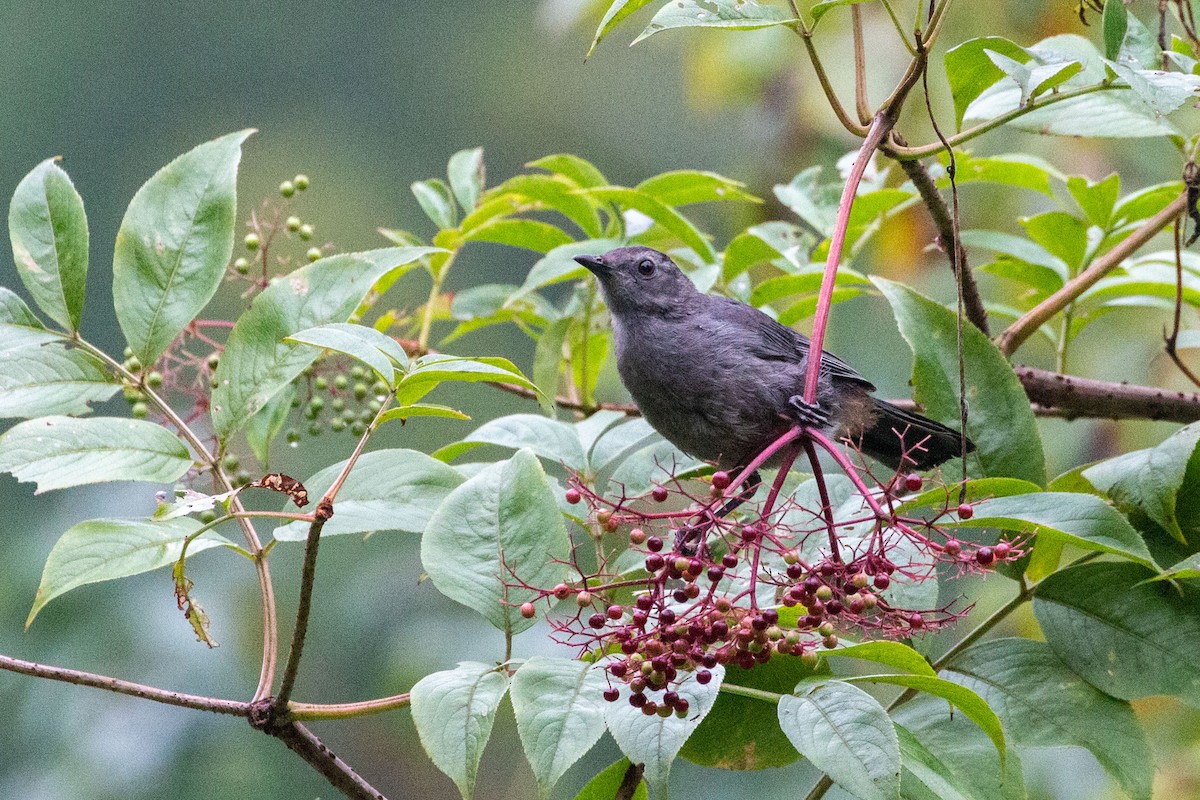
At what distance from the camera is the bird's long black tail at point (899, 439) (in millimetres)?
1754

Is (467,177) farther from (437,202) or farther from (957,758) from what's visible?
(957,758)

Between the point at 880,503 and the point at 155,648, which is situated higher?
the point at 880,503

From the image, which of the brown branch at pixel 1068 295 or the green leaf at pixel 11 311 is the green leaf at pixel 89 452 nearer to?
the green leaf at pixel 11 311

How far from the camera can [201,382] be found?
6.84ft

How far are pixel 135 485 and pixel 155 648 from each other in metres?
0.74

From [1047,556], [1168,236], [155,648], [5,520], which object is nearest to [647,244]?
[1047,556]

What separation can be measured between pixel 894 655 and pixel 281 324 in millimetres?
788

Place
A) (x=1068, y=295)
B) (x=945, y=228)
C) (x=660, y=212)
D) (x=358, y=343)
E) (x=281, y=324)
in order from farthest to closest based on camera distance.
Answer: (x=660, y=212) < (x=1068, y=295) < (x=945, y=228) < (x=281, y=324) < (x=358, y=343)

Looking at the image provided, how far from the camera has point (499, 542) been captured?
1.21 meters

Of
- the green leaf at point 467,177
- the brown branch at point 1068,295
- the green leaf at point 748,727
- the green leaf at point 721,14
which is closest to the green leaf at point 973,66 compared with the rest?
the green leaf at point 721,14

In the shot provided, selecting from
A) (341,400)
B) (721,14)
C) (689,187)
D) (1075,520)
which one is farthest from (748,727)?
(341,400)

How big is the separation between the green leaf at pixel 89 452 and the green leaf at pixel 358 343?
28 centimetres

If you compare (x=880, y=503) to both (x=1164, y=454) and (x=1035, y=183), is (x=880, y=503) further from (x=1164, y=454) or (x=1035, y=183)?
(x=1035, y=183)

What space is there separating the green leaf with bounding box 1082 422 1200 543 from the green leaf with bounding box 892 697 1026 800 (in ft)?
1.26
